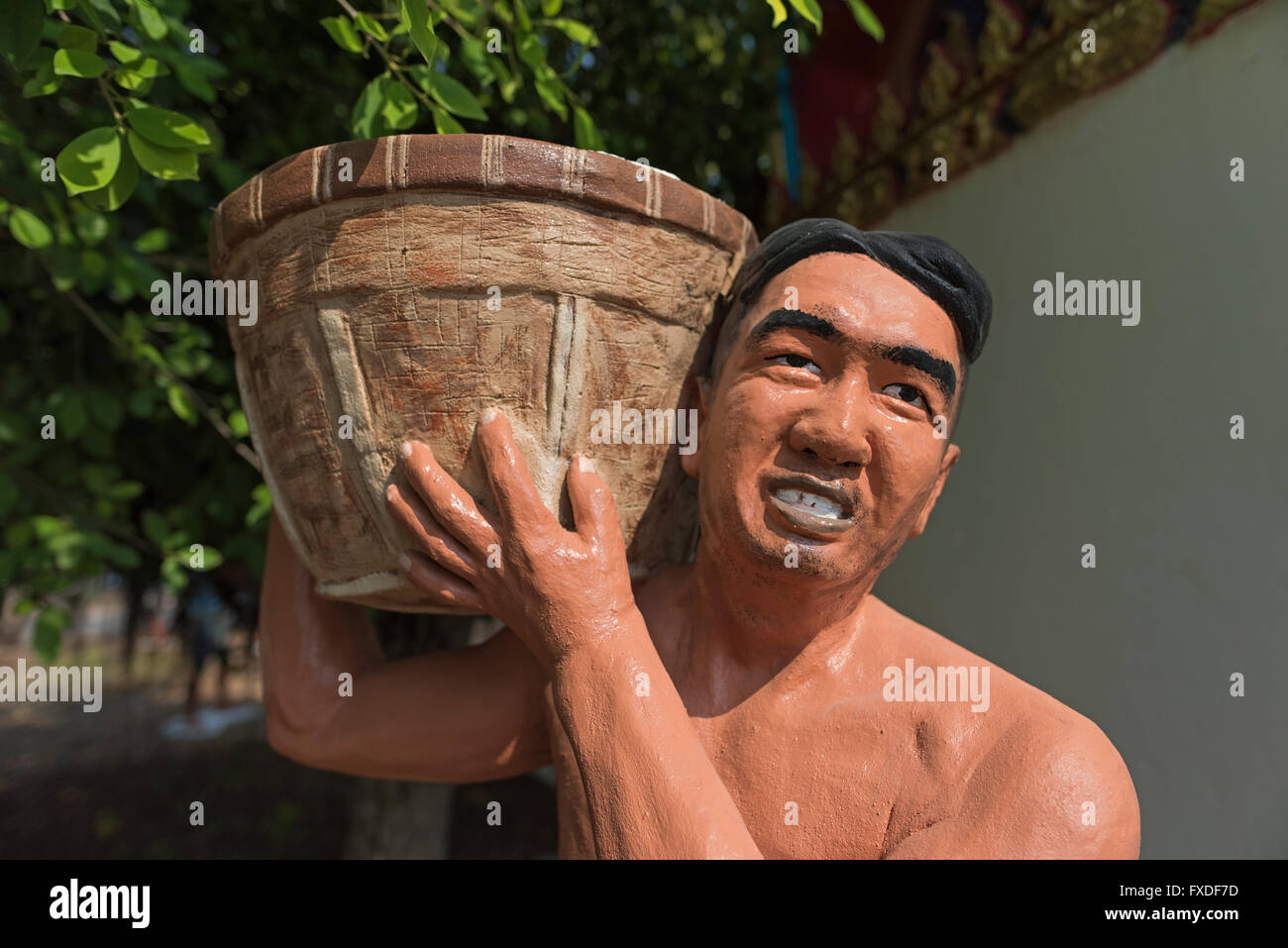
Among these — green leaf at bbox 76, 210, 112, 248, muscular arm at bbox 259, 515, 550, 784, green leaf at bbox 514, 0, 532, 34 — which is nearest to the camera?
muscular arm at bbox 259, 515, 550, 784

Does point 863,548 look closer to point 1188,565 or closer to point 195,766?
point 1188,565

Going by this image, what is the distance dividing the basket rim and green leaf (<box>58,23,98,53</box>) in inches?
12.4

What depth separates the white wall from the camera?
2.19 meters

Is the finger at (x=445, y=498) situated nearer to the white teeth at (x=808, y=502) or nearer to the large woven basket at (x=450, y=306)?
the large woven basket at (x=450, y=306)

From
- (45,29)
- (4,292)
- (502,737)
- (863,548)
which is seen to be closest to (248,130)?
(4,292)

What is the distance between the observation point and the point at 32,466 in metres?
2.51

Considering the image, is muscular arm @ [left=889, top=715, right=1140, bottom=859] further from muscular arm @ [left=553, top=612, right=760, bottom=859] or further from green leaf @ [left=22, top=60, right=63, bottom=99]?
green leaf @ [left=22, top=60, right=63, bottom=99]

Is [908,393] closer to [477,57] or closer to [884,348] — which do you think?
[884,348]

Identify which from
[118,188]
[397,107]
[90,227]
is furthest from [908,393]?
[90,227]

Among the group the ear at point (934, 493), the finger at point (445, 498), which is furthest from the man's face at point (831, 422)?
the finger at point (445, 498)

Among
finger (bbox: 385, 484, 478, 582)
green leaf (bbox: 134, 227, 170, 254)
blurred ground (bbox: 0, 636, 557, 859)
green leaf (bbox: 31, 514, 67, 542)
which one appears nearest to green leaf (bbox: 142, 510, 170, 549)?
green leaf (bbox: 31, 514, 67, 542)

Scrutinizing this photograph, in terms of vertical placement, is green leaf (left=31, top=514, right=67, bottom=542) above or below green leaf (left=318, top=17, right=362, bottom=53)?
below

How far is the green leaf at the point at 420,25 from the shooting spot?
1.21m

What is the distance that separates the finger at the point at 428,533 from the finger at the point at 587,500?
18 cm
